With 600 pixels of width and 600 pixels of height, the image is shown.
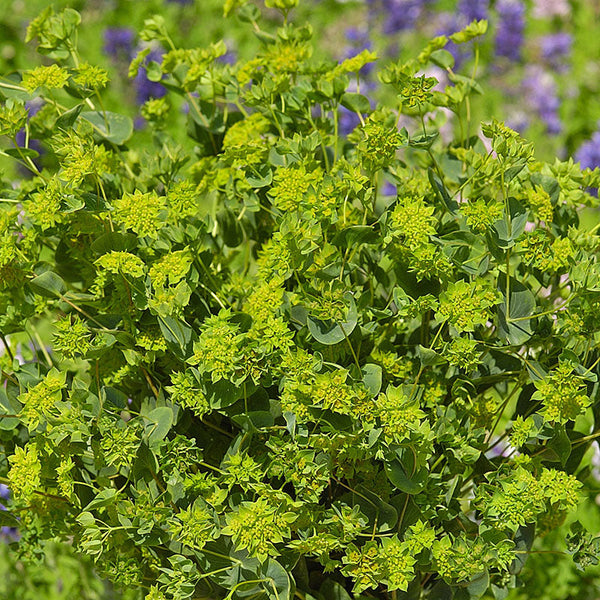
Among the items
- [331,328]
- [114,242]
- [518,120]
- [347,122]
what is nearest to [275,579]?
[331,328]

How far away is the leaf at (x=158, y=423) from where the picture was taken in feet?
2.35

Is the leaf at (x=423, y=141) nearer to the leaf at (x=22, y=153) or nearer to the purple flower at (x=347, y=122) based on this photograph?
the leaf at (x=22, y=153)

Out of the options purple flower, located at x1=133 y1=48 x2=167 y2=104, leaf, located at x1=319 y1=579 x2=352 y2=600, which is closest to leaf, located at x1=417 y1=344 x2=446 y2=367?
leaf, located at x1=319 y1=579 x2=352 y2=600

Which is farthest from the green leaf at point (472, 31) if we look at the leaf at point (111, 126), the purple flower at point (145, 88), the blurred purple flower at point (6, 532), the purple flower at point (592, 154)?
the purple flower at point (145, 88)

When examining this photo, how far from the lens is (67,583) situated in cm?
127

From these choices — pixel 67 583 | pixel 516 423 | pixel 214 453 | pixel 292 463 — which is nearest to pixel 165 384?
pixel 214 453

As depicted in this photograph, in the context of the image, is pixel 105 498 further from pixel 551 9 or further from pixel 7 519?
pixel 551 9

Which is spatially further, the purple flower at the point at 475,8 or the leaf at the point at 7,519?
the purple flower at the point at 475,8

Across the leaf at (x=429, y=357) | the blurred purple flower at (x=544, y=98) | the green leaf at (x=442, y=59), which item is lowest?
the blurred purple flower at (x=544, y=98)

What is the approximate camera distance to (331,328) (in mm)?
685

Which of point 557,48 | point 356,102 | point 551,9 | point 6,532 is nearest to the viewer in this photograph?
point 356,102

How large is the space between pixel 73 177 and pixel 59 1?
2.86 m

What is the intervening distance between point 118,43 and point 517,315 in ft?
7.78

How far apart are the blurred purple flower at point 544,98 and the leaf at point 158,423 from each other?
227 centimetres
